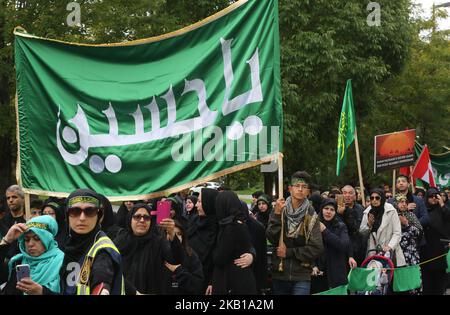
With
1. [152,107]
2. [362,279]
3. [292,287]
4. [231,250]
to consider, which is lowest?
[292,287]

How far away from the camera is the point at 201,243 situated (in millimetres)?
7430

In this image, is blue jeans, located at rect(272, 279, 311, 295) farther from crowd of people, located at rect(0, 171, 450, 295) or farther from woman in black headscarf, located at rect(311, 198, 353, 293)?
woman in black headscarf, located at rect(311, 198, 353, 293)

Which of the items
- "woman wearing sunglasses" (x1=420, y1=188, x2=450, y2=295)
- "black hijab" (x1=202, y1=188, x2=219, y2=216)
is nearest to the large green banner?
"black hijab" (x1=202, y1=188, x2=219, y2=216)

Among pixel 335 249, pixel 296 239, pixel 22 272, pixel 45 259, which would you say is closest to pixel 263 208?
pixel 335 249

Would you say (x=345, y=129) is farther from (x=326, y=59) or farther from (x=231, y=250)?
(x=326, y=59)

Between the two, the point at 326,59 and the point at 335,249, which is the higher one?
the point at 326,59

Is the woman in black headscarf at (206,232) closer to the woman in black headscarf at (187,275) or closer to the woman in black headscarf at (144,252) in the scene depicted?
the woman in black headscarf at (187,275)

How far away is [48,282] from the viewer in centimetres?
434

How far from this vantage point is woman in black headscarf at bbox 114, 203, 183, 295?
6.11m

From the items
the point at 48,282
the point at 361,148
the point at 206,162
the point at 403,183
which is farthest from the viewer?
the point at 361,148

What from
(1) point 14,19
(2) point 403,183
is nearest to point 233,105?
(2) point 403,183

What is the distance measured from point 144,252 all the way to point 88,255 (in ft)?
7.04
